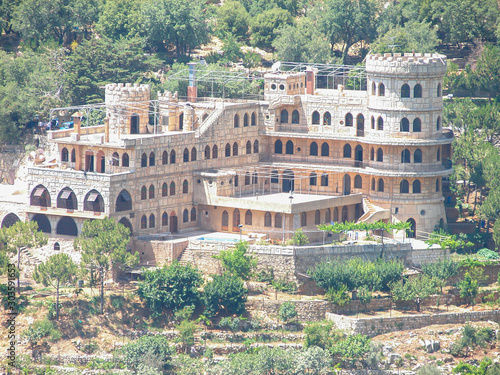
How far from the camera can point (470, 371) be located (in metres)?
106

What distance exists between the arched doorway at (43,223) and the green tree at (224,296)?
15.9 m

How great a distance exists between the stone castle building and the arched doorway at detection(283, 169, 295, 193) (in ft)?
0.37

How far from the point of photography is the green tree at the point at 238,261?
11138 centimetres

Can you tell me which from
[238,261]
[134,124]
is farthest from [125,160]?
[238,261]

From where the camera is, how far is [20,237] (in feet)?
368

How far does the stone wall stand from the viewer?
109000 mm

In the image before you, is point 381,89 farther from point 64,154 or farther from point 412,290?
point 64,154

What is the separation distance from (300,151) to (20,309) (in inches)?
1252

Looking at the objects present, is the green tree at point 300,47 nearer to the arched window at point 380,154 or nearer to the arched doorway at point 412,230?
the arched window at point 380,154

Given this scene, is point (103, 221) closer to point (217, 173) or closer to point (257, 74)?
point (217, 173)

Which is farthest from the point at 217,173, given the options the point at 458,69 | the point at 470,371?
the point at 458,69

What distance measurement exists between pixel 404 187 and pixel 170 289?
2478cm

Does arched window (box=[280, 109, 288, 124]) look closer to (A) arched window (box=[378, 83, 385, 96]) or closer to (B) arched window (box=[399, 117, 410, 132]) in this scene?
(A) arched window (box=[378, 83, 385, 96])

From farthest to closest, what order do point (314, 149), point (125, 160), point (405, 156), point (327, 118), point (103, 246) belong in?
point (314, 149) < point (327, 118) < point (405, 156) < point (125, 160) < point (103, 246)
